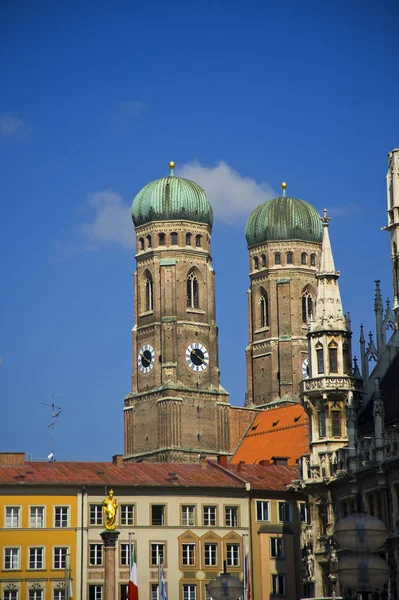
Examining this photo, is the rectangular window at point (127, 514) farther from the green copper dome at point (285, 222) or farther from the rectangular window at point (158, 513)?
the green copper dome at point (285, 222)

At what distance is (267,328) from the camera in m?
172

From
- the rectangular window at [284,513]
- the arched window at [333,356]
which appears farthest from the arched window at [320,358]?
the rectangular window at [284,513]

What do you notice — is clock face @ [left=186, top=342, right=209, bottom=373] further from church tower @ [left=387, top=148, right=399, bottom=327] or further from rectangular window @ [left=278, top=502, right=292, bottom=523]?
church tower @ [left=387, top=148, right=399, bottom=327]

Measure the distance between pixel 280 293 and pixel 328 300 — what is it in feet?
288

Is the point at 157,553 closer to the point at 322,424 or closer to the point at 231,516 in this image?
the point at 231,516

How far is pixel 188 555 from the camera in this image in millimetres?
85938

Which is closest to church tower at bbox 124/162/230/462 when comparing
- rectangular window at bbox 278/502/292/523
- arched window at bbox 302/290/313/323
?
arched window at bbox 302/290/313/323

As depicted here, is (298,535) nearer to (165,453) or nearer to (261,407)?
(165,453)

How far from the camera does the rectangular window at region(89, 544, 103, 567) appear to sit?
83.6 meters

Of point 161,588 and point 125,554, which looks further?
point 125,554

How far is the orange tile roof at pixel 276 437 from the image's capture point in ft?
420

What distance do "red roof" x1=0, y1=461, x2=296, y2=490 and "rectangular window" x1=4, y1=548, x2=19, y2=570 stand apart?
418 cm

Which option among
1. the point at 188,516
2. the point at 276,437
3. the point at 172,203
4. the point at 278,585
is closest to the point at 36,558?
the point at 188,516

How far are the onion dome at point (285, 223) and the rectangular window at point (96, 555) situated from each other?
96964 mm
